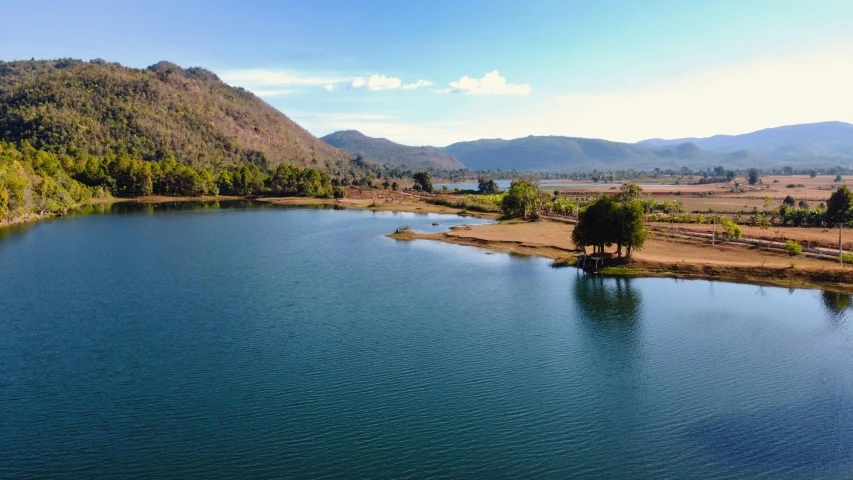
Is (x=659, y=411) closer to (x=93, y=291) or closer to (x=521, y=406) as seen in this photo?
(x=521, y=406)

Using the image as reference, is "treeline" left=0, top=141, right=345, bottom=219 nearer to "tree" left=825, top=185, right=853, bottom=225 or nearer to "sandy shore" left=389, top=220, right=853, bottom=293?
"sandy shore" left=389, top=220, right=853, bottom=293

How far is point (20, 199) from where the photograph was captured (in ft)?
319

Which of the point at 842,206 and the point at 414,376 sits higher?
the point at 842,206

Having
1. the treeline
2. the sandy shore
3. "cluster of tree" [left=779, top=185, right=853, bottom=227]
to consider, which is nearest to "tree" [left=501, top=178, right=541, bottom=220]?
the sandy shore

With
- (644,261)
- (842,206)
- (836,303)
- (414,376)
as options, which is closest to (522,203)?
(644,261)

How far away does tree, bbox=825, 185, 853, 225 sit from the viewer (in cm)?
7612

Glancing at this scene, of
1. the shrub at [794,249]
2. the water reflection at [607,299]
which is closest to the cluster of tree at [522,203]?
the shrub at [794,249]

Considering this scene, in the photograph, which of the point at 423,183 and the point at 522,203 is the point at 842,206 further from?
the point at 423,183

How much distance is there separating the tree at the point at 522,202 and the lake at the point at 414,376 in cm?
5257

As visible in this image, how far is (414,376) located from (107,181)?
14876 cm

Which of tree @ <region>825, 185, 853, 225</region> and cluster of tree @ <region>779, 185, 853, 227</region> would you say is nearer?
tree @ <region>825, 185, 853, 225</region>

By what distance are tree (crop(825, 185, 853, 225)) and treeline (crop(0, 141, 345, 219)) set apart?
12924cm

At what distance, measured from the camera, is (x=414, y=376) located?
105ft

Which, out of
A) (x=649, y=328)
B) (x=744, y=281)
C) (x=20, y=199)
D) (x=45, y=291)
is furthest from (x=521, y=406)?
(x=20, y=199)
